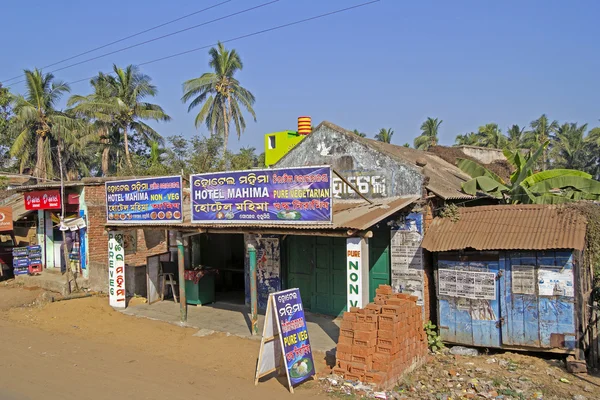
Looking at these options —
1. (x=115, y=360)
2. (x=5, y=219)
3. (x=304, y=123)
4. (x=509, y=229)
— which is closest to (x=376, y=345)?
(x=509, y=229)

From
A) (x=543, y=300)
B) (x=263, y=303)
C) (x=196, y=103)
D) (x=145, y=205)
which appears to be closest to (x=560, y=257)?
(x=543, y=300)

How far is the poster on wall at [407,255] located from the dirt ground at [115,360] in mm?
3585

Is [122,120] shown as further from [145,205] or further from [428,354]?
[428,354]

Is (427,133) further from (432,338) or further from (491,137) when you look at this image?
(432,338)

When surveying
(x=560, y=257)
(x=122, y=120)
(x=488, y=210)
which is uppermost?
(x=122, y=120)

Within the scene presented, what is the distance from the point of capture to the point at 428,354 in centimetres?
973

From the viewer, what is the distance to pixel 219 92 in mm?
35719

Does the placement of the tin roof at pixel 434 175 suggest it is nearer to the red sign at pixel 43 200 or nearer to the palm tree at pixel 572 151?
the red sign at pixel 43 200

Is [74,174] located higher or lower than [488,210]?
higher

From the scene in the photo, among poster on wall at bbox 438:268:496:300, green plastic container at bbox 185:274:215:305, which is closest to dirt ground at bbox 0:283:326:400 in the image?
green plastic container at bbox 185:274:215:305

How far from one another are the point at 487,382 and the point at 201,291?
28.9ft

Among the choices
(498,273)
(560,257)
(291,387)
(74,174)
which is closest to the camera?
(291,387)

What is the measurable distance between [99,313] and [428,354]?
9.25 metres

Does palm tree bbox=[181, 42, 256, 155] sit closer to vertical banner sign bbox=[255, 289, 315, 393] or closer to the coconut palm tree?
the coconut palm tree
